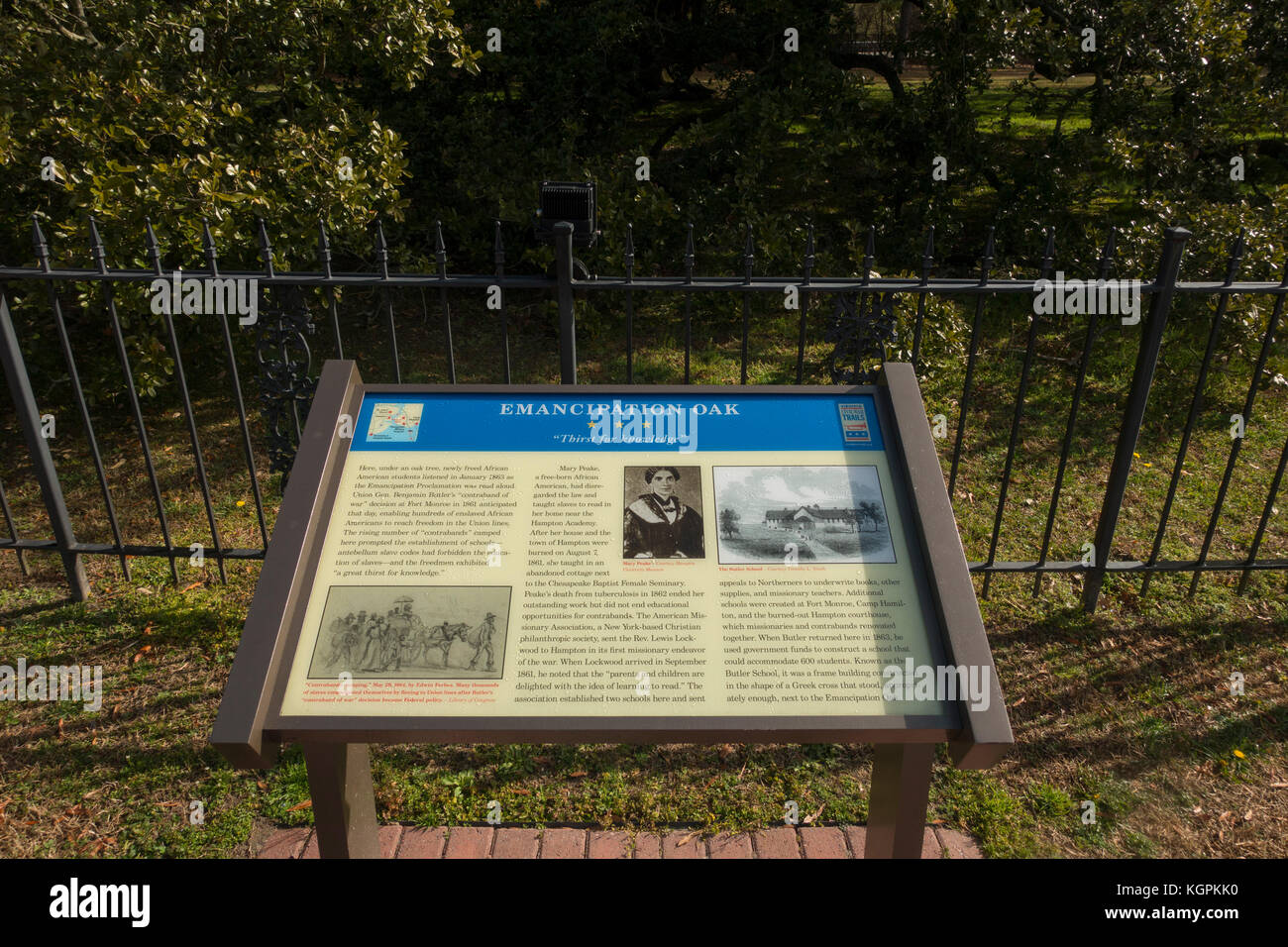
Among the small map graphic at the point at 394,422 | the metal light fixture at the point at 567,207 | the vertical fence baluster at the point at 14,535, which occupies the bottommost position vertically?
the vertical fence baluster at the point at 14,535

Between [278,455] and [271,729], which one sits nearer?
[271,729]

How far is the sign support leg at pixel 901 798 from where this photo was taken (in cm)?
243

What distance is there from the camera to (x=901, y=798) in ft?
8.18

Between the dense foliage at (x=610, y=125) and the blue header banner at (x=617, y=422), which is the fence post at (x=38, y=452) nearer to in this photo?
the dense foliage at (x=610, y=125)

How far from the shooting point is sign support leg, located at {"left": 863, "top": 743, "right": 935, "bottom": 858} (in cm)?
243

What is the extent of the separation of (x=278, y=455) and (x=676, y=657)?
308 centimetres

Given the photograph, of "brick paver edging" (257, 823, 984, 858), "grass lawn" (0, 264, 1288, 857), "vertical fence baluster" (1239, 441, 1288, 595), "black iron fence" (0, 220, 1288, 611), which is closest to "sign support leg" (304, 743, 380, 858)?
"brick paver edging" (257, 823, 984, 858)

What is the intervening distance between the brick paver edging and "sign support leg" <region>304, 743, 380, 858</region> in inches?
30.8

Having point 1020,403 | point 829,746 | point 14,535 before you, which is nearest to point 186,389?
point 14,535

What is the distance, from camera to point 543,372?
744cm

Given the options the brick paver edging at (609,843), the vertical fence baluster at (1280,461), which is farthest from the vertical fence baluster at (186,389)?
the vertical fence baluster at (1280,461)

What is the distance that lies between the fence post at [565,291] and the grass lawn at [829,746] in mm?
1763
